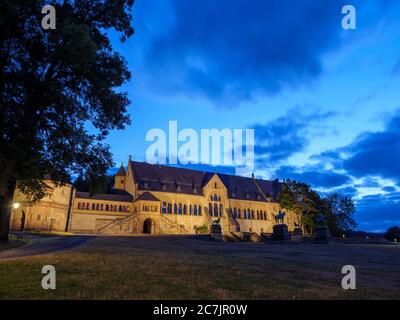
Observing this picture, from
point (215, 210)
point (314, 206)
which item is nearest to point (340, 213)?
point (314, 206)

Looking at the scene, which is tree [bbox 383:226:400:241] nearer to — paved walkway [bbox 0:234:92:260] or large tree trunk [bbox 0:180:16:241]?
paved walkway [bbox 0:234:92:260]

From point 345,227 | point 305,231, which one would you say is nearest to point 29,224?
point 305,231

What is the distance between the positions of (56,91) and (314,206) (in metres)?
64.0

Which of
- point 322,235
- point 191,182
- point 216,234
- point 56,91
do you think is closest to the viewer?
point 56,91

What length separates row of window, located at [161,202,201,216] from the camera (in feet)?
199

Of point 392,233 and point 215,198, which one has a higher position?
point 215,198

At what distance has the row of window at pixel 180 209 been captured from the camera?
60.6 m

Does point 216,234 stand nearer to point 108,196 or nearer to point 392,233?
point 108,196

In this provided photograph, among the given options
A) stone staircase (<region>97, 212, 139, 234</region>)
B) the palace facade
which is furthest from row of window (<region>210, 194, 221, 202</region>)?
stone staircase (<region>97, 212, 139, 234</region>)

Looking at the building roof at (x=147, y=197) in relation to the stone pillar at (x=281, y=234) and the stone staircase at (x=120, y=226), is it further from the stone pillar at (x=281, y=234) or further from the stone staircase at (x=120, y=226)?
the stone pillar at (x=281, y=234)

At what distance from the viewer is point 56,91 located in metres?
16.0

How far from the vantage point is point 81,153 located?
17438 mm
